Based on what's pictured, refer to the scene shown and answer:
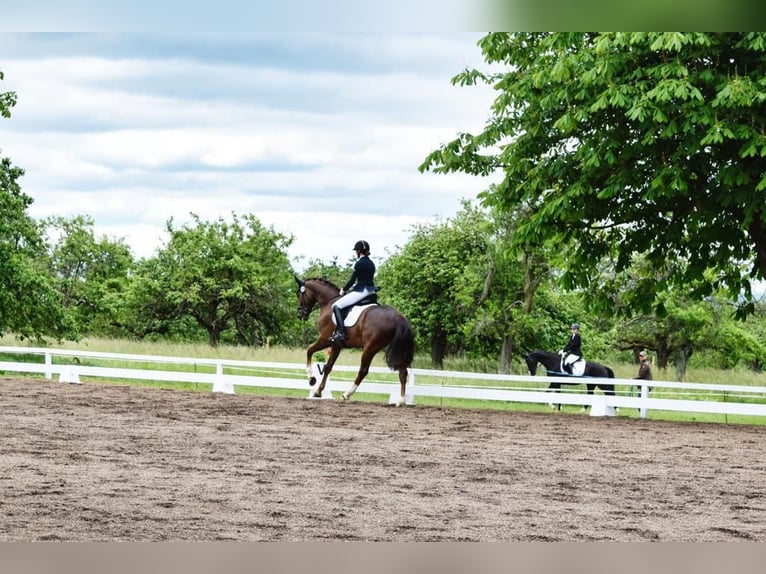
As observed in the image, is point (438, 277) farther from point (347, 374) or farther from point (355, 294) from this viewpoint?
point (355, 294)

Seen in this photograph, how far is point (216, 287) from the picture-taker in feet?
146

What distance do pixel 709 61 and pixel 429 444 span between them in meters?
7.50

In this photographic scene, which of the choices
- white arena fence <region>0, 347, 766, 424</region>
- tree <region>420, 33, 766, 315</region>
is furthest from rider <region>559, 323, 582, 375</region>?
tree <region>420, 33, 766, 315</region>

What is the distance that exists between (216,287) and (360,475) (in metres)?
35.2

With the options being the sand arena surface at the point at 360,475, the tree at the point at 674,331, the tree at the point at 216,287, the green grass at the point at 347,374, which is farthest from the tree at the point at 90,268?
the sand arena surface at the point at 360,475

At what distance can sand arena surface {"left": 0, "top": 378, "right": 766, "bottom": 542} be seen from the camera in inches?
281

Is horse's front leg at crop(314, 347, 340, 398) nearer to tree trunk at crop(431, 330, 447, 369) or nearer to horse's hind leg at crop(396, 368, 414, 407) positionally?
horse's hind leg at crop(396, 368, 414, 407)

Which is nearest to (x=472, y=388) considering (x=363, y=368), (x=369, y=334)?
(x=363, y=368)

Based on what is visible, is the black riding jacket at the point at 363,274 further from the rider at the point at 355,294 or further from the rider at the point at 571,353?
the rider at the point at 571,353

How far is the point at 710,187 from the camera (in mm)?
16266

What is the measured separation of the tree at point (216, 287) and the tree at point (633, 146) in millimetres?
26581

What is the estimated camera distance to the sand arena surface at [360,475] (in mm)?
7125

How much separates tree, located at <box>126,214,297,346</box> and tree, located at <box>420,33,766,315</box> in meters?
26.6

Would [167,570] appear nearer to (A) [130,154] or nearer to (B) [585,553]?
(B) [585,553]
